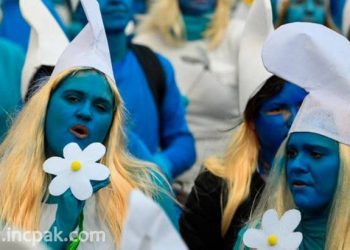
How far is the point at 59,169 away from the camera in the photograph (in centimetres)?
424

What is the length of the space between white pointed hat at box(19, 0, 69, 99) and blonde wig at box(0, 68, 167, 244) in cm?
59

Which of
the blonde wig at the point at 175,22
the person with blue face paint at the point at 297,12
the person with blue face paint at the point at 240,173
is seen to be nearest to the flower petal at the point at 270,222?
the person with blue face paint at the point at 240,173

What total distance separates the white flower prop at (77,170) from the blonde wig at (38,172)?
0.61 ft

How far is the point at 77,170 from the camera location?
13.9ft

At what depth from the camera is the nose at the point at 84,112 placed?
450cm

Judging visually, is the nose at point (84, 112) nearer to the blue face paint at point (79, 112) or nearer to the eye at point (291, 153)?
the blue face paint at point (79, 112)

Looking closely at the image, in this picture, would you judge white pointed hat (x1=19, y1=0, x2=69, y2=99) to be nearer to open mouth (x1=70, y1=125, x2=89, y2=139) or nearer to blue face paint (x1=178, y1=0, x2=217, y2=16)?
open mouth (x1=70, y1=125, x2=89, y2=139)

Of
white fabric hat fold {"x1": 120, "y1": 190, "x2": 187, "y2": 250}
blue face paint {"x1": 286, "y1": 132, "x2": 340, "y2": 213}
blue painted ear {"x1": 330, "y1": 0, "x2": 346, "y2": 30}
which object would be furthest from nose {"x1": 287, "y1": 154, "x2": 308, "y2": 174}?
blue painted ear {"x1": 330, "y1": 0, "x2": 346, "y2": 30}

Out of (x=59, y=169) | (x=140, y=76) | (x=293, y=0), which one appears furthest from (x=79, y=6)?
(x=59, y=169)

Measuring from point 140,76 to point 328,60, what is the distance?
1650 mm

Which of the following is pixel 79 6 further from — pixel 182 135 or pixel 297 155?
pixel 297 155

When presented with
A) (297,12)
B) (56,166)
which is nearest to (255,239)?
(56,166)

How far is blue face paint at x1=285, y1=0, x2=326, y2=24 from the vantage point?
19.8 ft

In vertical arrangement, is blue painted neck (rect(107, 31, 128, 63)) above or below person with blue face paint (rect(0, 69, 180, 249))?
below
